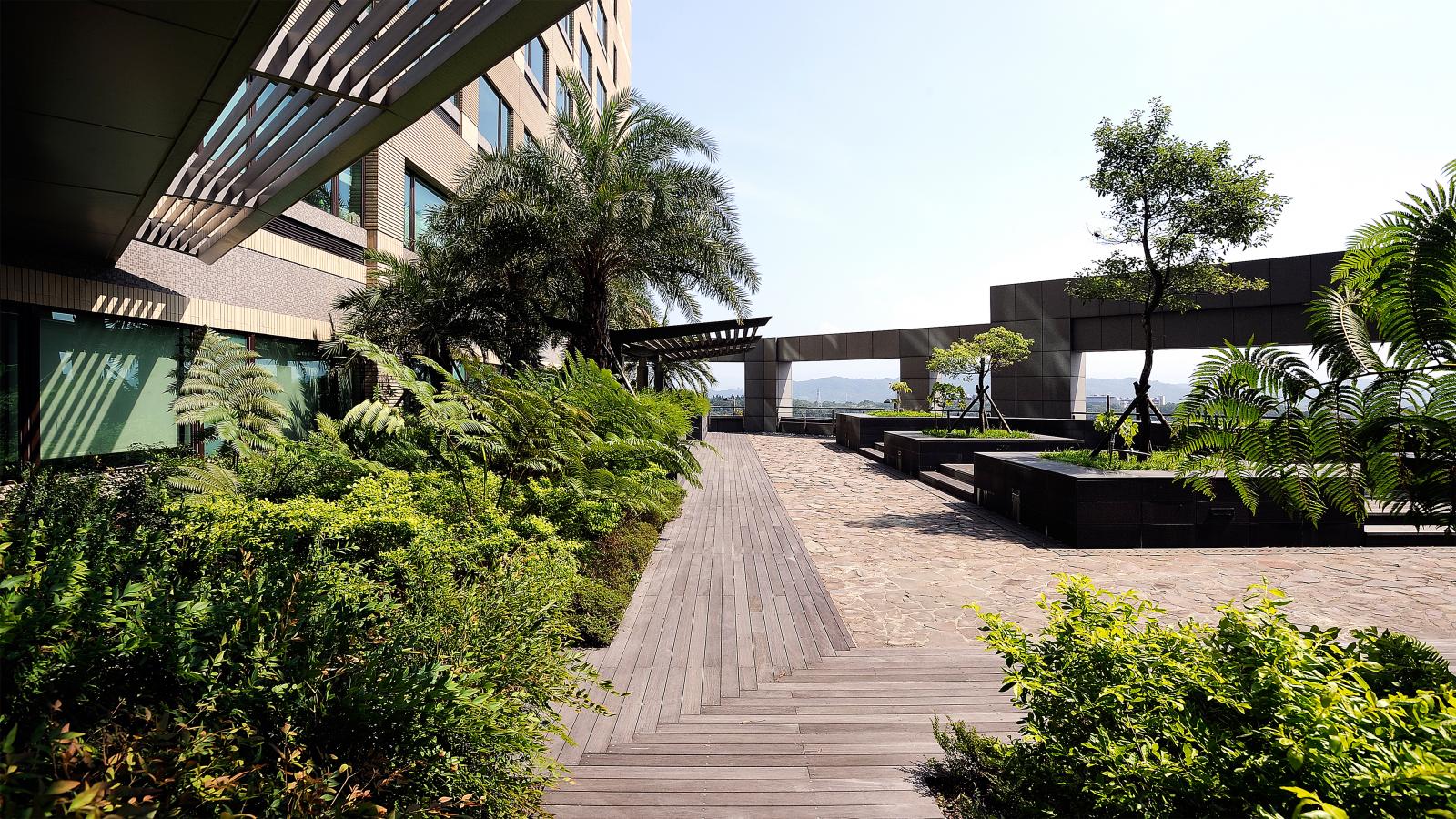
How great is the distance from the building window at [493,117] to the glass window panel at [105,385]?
36.6 ft

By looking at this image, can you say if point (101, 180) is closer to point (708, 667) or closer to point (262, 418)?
point (262, 418)

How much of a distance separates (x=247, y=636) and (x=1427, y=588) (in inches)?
405

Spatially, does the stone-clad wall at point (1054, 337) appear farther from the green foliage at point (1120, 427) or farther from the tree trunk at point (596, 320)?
the tree trunk at point (596, 320)

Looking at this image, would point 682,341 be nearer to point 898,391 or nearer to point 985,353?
point 985,353

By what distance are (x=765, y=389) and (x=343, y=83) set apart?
90.8 ft

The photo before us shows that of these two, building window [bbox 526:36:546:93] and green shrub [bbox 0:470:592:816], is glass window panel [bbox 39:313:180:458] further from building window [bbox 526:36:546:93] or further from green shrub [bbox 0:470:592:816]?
building window [bbox 526:36:546:93]

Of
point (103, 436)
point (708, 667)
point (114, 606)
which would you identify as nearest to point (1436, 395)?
point (708, 667)

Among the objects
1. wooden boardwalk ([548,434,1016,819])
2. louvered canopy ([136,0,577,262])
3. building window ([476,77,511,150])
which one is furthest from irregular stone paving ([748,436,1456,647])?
building window ([476,77,511,150])

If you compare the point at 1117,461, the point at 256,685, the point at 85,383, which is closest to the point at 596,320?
the point at 85,383

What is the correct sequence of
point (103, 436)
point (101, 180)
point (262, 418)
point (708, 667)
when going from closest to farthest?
point (708, 667) → point (101, 180) → point (262, 418) → point (103, 436)

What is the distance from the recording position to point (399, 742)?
7.32 feet

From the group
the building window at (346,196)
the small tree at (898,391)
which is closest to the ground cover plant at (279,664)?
the building window at (346,196)

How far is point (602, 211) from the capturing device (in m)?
13.3

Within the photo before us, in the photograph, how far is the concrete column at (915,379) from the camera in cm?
2858
